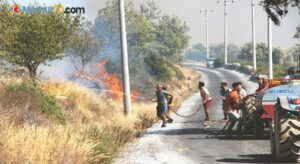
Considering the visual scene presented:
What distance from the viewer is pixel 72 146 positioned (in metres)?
10.4

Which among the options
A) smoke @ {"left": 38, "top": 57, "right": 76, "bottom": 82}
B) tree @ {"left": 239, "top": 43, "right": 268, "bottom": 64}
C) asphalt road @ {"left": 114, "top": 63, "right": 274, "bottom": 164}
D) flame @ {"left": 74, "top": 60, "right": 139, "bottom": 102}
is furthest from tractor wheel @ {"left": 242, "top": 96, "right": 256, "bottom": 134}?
tree @ {"left": 239, "top": 43, "right": 268, "bottom": 64}

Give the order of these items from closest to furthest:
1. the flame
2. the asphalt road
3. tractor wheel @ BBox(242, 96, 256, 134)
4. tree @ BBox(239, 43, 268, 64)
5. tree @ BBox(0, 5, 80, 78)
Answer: the asphalt road, tractor wheel @ BBox(242, 96, 256, 134), tree @ BBox(0, 5, 80, 78), the flame, tree @ BBox(239, 43, 268, 64)

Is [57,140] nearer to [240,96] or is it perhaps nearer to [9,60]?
[240,96]

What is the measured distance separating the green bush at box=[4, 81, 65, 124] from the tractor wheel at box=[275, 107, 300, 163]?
25.0 ft

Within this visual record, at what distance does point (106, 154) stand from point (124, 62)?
10836 mm

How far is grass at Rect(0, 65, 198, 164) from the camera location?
31.7 feet

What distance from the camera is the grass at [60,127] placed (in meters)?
9.66

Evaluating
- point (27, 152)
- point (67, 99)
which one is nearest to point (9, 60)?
point (67, 99)

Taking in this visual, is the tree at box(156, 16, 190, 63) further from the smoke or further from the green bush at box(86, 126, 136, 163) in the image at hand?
the green bush at box(86, 126, 136, 163)

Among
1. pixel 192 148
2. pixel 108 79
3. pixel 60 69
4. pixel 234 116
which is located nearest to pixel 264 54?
pixel 108 79

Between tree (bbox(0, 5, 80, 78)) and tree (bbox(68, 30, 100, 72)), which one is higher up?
tree (bbox(0, 5, 80, 78))

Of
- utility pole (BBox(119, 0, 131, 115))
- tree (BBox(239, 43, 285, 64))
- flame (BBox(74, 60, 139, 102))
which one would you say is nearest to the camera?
utility pole (BBox(119, 0, 131, 115))

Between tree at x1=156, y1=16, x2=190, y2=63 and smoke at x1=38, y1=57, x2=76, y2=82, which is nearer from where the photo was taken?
smoke at x1=38, y1=57, x2=76, y2=82

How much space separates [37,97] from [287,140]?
28.1 ft
